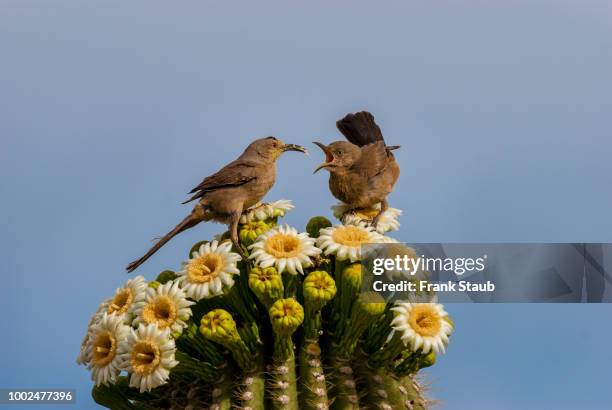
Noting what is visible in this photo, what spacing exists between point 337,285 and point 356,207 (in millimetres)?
1070

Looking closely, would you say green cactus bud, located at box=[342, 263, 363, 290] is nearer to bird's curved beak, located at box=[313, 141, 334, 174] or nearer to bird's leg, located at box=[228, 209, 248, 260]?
bird's leg, located at box=[228, 209, 248, 260]

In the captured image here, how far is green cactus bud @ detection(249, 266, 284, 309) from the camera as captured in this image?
16.3 ft

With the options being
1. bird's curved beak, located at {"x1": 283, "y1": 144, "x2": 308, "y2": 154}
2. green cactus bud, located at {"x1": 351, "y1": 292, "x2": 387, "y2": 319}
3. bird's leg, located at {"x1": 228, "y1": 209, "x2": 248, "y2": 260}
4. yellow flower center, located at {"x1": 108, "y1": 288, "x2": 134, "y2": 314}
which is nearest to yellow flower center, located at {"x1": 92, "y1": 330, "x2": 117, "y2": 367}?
yellow flower center, located at {"x1": 108, "y1": 288, "x2": 134, "y2": 314}

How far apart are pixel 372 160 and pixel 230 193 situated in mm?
1131

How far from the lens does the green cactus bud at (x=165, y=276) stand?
5.70 m

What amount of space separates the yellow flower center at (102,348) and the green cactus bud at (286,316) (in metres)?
1.00

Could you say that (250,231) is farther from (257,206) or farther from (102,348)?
(102,348)

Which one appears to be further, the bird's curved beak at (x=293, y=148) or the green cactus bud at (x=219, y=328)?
the bird's curved beak at (x=293, y=148)

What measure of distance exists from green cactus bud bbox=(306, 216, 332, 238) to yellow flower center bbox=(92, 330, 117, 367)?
57.0 inches

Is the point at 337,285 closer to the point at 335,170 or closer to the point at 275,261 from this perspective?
the point at 275,261

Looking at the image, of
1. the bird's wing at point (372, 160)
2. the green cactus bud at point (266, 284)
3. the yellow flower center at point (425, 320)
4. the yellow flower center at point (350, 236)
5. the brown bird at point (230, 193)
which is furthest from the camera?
the bird's wing at point (372, 160)

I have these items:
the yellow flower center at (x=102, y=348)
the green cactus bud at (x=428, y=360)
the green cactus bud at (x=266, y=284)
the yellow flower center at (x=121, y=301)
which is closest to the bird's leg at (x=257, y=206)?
the green cactus bud at (x=266, y=284)

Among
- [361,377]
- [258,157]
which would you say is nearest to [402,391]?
[361,377]

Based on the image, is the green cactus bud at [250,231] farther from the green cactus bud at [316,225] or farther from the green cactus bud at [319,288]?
the green cactus bud at [319,288]
